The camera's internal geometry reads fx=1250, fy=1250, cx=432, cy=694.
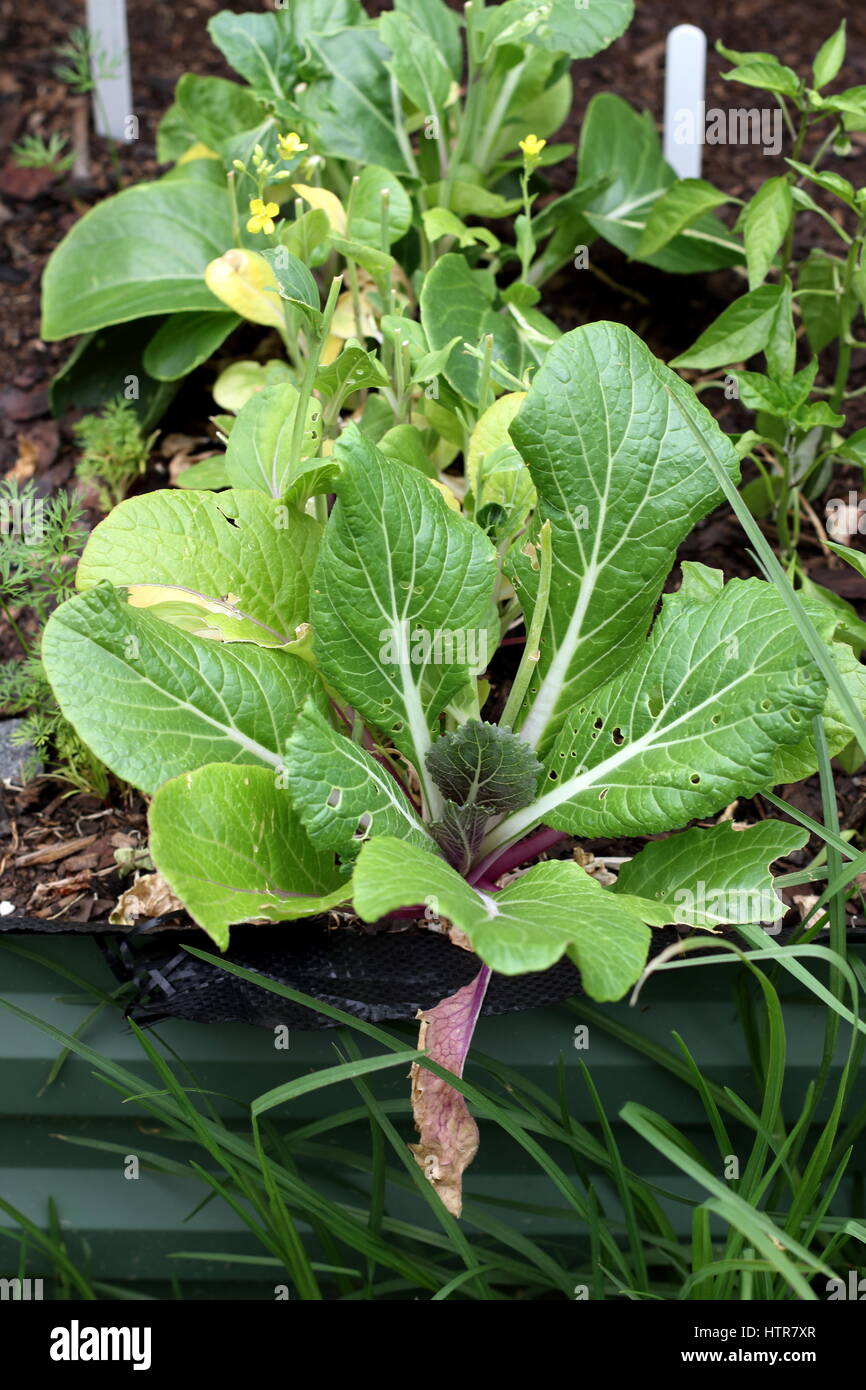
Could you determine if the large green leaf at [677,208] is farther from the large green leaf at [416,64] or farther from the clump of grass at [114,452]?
the clump of grass at [114,452]

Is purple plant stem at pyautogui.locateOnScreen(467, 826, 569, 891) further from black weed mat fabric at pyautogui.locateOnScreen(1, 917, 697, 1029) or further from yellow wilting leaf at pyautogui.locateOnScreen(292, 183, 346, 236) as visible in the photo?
yellow wilting leaf at pyautogui.locateOnScreen(292, 183, 346, 236)

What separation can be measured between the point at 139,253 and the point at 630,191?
25.2 inches

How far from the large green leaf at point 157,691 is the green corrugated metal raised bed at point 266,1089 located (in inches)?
9.0

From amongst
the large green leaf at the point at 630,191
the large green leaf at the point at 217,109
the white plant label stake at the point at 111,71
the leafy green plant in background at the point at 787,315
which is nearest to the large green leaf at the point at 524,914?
the leafy green plant in background at the point at 787,315

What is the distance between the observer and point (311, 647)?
113 centimetres

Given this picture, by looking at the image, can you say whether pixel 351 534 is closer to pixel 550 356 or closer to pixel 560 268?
Result: pixel 550 356

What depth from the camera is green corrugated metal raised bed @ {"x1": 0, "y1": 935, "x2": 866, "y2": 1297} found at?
1151 mm

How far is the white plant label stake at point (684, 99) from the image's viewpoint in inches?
63.2

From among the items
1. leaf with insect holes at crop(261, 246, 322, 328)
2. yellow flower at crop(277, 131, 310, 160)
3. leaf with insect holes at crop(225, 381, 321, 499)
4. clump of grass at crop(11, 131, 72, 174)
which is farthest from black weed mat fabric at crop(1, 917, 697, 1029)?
clump of grass at crop(11, 131, 72, 174)

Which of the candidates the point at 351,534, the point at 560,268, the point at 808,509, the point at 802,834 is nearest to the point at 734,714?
the point at 802,834

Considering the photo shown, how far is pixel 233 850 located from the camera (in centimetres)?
100

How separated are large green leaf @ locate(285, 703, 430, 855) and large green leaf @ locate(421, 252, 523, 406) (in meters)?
0.46

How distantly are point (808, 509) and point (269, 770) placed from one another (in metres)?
0.83

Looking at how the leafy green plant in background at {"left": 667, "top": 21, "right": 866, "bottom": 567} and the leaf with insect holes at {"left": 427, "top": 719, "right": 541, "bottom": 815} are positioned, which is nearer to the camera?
the leaf with insect holes at {"left": 427, "top": 719, "right": 541, "bottom": 815}
